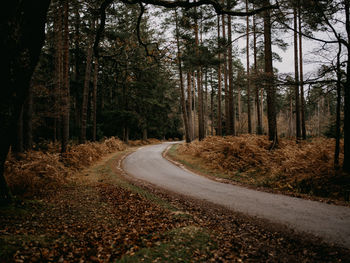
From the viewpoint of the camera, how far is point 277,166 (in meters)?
9.68

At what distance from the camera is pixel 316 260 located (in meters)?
3.30

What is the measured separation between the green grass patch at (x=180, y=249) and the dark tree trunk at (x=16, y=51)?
9.73ft

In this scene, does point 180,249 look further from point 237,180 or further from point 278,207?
point 237,180

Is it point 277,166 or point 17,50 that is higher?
point 17,50

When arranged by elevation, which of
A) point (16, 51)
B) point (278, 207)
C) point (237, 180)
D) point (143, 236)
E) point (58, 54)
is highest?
point (58, 54)

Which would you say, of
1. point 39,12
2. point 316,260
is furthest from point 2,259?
point 316,260

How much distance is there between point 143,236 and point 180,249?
2.85 feet

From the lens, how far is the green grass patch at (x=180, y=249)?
10.2 feet

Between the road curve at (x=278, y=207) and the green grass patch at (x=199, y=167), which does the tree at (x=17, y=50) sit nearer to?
the road curve at (x=278, y=207)

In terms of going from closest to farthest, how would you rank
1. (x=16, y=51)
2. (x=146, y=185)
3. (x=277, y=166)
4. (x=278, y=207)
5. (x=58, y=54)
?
(x=16, y=51) < (x=278, y=207) < (x=146, y=185) < (x=277, y=166) < (x=58, y=54)

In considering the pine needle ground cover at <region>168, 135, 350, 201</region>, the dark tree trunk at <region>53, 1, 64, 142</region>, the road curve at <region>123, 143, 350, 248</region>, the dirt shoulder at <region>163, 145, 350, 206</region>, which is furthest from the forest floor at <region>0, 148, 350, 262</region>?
the dark tree trunk at <region>53, 1, 64, 142</region>

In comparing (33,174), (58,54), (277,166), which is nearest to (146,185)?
(33,174)

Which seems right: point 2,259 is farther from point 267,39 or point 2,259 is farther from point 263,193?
point 267,39

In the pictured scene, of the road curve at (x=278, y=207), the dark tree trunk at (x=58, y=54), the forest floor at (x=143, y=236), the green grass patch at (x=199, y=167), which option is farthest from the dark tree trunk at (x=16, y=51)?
the green grass patch at (x=199, y=167)
